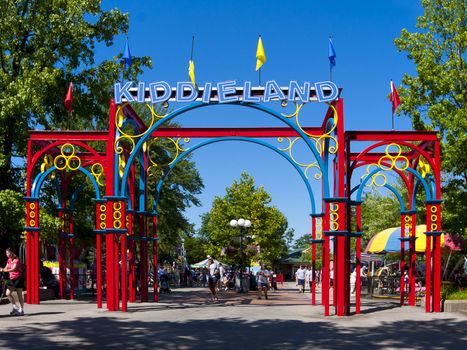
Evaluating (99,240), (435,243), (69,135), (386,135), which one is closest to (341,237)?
(435,243)

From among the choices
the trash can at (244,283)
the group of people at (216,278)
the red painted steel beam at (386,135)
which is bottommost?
the trash can at (244,283)

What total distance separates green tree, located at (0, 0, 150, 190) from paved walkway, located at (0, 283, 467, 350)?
7.59 meters

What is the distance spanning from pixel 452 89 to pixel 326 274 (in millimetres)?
8326

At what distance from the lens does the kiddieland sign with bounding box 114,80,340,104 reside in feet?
55.9

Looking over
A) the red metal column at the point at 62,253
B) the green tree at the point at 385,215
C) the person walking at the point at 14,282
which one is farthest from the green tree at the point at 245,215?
the person walking at the point at 14,282

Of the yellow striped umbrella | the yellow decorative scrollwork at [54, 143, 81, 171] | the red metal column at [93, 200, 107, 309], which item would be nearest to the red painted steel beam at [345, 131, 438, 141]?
the red metal column at [93, 200, 107, 309]

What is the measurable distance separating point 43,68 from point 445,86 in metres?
13.5

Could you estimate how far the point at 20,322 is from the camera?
14.3 metres

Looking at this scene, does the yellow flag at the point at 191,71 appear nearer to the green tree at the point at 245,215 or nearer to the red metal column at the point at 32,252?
the red metal column at the point at 32,252

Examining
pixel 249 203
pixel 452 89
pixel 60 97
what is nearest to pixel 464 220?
pixel 452 89

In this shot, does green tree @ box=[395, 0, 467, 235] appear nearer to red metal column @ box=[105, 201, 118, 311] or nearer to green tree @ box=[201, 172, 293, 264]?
red metal column @ box=[105, 201, 118, 311]

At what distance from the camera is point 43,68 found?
24.2 metres

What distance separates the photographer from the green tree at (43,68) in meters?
23.0

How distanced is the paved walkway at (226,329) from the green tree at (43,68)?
24.9 ft
